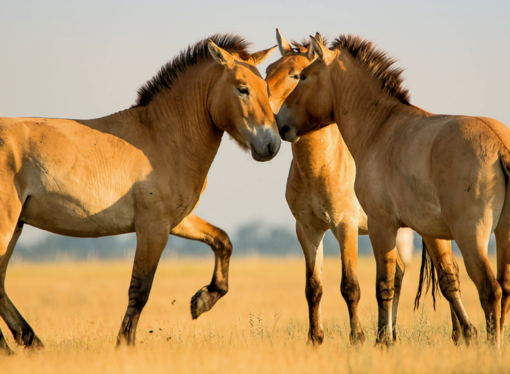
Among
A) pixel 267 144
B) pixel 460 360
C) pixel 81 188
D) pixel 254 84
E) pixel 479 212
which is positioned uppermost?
pixel 254 84

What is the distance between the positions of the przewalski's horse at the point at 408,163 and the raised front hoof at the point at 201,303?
1927 mm

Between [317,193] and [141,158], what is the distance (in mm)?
2272

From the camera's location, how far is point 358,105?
20.4ft

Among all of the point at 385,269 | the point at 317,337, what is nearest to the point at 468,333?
the point at 385,269

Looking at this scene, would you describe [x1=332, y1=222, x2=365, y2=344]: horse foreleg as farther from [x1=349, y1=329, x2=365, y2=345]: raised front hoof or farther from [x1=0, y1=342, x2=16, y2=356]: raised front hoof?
[x1=0, y1=342, x2=16, y2=356]: raised front hoof

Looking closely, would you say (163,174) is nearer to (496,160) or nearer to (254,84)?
(254,84)

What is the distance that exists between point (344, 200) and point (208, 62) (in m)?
2.32

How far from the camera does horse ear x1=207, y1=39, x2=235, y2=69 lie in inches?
233

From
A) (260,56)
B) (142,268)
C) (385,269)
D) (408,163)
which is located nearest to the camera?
(408,163)

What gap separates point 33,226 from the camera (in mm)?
5547

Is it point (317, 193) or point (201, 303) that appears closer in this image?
point (201, 303)

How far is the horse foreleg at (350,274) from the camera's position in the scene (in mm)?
6444

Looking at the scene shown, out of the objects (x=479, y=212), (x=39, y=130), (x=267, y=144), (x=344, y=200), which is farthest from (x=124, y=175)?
(x=479, y=212)

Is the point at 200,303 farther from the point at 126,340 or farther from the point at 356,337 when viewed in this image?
the point at 356,337
